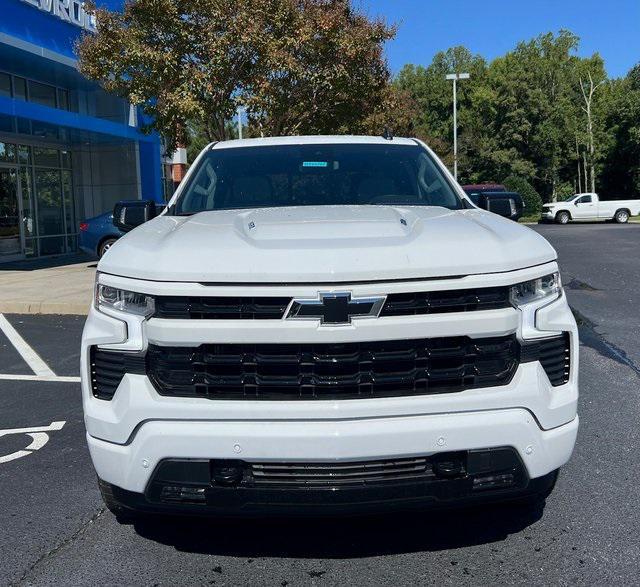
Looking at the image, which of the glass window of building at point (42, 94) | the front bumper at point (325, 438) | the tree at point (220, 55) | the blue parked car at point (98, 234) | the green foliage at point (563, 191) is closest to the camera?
the front bumper at point (325, 438)

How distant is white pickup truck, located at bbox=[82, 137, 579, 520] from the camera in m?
2.60

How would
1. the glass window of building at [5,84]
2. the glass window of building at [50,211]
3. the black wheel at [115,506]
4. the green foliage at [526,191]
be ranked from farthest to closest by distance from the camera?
1. the green foliage at [526,191]
2. the glass window of building at [50,211]
3. the glass window of building at [5,84]
4. the black wheel at [115,506]

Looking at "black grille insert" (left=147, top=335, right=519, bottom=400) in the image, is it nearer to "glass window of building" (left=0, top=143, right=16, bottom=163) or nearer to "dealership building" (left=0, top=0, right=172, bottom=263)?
"dealership building" (left=0, top=0, right=172, bottom=263)

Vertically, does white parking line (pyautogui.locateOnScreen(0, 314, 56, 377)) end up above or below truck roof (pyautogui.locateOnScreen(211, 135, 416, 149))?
below

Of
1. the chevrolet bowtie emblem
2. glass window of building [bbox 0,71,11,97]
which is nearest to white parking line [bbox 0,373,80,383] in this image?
the chevrolet bowtie emblem

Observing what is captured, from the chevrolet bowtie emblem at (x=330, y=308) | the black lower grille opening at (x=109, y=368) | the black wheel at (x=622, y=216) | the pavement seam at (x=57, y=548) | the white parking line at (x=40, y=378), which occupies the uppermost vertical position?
the chevrolet bowtie emblem at (x=330, y=308)

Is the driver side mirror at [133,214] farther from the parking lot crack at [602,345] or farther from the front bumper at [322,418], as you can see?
the parking lot crack at [602,345]

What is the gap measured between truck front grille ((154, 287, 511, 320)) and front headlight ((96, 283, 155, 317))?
0.17ft

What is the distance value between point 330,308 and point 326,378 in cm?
27

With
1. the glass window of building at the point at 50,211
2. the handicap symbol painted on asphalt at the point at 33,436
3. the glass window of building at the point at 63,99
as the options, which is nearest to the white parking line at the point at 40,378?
the handicap symbol painted on asphalt at the point at 33,436

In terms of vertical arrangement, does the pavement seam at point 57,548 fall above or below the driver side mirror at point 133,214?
below

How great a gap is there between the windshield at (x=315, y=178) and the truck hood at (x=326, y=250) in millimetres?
857

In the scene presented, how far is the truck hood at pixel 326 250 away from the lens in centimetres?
263

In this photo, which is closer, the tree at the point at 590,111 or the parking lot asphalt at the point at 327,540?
the parking lot asphalt at the point at 327,540
